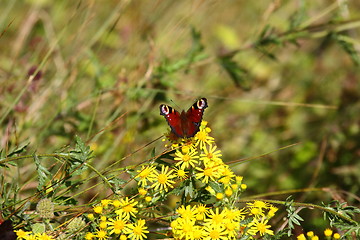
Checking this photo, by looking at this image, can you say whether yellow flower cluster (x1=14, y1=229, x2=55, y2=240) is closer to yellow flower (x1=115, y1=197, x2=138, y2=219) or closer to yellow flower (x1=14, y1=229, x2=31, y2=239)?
yellow flower (x1=14, y1=229, x2=31, y2=239)

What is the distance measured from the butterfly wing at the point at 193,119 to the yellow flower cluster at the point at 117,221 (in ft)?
1.18

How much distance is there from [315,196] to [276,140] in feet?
2.57

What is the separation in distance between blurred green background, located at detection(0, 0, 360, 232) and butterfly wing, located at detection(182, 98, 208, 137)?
10.5 inches

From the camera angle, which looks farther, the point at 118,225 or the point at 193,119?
the point at 193,119

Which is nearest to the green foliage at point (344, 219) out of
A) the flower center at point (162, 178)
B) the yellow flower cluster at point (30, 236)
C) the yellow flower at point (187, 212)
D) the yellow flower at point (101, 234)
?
the yellow flower at point (187, 212)

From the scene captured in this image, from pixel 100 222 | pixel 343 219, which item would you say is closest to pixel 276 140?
pixel 343 219

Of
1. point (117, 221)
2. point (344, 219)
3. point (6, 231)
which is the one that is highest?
point (6, 231)

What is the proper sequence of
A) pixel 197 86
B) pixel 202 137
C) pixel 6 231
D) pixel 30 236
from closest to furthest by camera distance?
pixel 30 236, pixel 6 231, pixel 202 137, pixel 197 86

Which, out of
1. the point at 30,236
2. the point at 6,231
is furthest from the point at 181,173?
the point at 6,231

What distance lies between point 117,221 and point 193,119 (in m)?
0.53

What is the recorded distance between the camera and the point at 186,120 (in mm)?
1855

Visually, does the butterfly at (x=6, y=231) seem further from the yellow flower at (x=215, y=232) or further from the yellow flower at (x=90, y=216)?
the yellow flower at (x=215, y=232)

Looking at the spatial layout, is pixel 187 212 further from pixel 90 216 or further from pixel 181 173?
pixel 90 216

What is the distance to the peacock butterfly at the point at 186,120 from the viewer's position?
1834 millimetres
